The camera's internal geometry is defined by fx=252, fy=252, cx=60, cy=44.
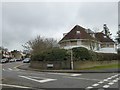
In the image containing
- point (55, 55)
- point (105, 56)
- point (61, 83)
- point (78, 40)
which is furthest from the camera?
point (78, 40)

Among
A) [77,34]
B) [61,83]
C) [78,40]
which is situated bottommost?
[61,83]

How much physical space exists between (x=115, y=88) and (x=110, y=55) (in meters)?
36.9

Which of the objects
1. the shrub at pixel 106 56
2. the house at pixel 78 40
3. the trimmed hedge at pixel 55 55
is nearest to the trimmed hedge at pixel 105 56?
the shrub at pixel 106 56

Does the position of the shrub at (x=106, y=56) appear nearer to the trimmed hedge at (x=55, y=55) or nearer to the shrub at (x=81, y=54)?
the shrub at (x=81, y=54)

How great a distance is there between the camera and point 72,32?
61812 millimetres

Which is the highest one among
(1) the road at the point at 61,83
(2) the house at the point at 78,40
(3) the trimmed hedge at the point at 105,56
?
(2) the house at the point at 78,40

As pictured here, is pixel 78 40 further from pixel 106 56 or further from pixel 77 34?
pixel 106 56

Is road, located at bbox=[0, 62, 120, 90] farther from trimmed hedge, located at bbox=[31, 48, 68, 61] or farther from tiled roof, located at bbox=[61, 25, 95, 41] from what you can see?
tiled roof, located at bbox=[61, 25, 95, 41]

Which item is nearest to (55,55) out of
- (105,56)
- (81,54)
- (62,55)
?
(62,55)

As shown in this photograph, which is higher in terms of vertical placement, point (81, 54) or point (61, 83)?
point (81, 54)

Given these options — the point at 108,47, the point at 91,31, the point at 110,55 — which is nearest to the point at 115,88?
the point at 110,55

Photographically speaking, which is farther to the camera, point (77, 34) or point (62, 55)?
point (77, 34)

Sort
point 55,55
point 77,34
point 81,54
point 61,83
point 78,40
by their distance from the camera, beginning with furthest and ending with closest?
point 77,34
point 78,40
point 81,54
point 55,55
point 61,83

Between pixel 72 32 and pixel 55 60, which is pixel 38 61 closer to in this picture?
pixel 55 60
